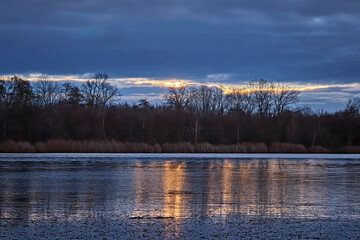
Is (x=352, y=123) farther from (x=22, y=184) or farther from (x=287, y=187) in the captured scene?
(x=22, y=184)

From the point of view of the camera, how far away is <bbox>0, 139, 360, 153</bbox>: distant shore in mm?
41281

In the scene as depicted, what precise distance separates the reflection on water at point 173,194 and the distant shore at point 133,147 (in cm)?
1804

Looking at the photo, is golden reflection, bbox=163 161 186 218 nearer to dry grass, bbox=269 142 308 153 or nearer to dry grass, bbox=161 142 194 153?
dry grass, bbox=161 142 194 153

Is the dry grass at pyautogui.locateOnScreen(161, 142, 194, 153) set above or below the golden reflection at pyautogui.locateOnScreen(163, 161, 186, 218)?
above

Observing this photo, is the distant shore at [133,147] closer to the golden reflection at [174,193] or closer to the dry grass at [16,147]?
the dry grass at [16,147]

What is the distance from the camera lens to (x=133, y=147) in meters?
42.8

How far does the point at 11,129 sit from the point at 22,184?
1290 inches

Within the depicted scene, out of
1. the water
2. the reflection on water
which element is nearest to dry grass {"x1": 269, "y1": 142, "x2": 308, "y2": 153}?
the reflection on water

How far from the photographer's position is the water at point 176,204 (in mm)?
10422

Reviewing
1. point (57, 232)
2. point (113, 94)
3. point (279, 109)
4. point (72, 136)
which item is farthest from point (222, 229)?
point (113, 94)

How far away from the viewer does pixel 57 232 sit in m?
9.95

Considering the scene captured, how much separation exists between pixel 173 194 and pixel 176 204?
2113mm

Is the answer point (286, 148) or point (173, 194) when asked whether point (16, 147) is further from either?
point (173, 194)

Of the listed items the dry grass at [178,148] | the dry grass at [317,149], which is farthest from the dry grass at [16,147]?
the dry grass at [317,149]
